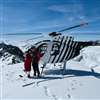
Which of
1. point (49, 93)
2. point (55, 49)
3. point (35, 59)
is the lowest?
point (49, 93)

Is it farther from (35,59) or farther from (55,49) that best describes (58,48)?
(35,59)

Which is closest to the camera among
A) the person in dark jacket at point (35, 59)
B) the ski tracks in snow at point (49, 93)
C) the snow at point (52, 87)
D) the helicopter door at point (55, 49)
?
the ski tracks in snow at point (49, 93)

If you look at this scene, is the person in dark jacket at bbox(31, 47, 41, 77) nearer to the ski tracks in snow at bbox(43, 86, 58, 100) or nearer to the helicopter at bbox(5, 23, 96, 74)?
the helicopter at bbox(5, 23, 96, 74)

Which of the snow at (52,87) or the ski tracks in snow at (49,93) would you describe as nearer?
the ski tracks in snow at (49,93)

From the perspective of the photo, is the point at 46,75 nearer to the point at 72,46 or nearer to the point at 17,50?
the point at 72,46

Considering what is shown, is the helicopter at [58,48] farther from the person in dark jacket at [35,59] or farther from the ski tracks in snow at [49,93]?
the ski tracks in snow at [49,93]

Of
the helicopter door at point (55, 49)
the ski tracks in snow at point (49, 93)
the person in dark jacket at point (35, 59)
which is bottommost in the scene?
the ski tracks in snow at point (49, 93)

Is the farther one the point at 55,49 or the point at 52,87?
the point at 55,49

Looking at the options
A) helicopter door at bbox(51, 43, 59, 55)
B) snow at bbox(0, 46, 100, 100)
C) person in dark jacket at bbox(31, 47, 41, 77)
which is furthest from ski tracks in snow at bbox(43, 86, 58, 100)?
helicopter door at bbox(51, 43, 59, 55)

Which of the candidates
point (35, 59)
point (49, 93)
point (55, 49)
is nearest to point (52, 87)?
point (49, 93)

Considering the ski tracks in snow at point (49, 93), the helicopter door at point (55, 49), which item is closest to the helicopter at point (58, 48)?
the helicopter door at point (55, 49)

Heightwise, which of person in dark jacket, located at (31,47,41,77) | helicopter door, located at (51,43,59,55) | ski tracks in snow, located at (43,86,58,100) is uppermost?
helicopter door, located at (51,43,59,55)

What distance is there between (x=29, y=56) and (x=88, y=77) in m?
3.00

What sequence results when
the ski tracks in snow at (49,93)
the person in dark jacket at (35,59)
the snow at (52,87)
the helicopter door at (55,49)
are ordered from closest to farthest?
the ski tracks in snow at (49,93) → the snow at (52,87) → the person in dark jacket at (35,59) → the helicopter door at (55,49)
